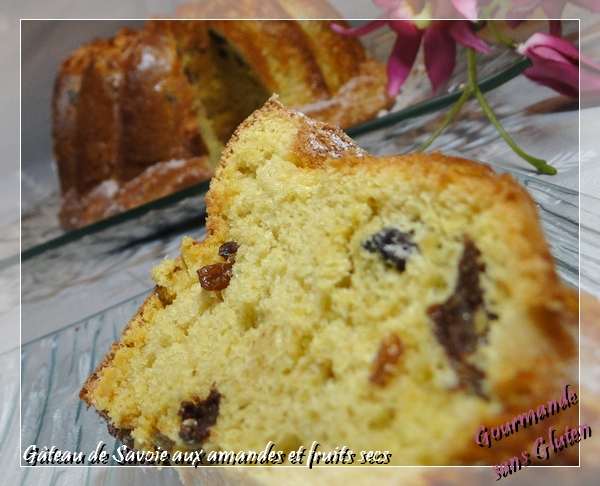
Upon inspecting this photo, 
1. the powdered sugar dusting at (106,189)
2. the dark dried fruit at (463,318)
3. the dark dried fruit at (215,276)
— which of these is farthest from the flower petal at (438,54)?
the dark dried fruit at (463,318)

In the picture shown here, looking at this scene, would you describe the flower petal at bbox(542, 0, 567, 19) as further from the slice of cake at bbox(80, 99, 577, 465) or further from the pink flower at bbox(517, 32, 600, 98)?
the slice of cake at bbox(80, 99, 577, 465)

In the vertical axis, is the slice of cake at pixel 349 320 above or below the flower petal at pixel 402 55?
below

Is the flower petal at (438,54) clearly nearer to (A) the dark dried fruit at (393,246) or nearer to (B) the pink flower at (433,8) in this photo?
(B) the pink flower at (433,8)

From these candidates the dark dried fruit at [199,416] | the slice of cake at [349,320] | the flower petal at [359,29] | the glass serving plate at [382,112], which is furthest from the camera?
the flower petal at [359,29]

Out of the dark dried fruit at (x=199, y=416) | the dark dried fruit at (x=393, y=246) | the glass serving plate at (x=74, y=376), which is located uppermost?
the dark dried fruit at (x=393, y=246)

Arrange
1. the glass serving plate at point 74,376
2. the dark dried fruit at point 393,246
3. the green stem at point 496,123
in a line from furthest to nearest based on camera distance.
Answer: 1. the green stem at point 496,123
2. the glass serving plate at point 74,376
3. the dark dried fruit at point 393,246

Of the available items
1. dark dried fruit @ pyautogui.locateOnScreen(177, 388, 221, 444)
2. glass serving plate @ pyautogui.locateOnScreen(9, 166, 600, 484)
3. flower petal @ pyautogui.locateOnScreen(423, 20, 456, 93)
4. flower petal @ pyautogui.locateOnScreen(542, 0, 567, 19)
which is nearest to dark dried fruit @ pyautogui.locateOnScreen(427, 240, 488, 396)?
dark dried fruit @ pyautogui.locateOnScreen(177, 388, 221, 444)
